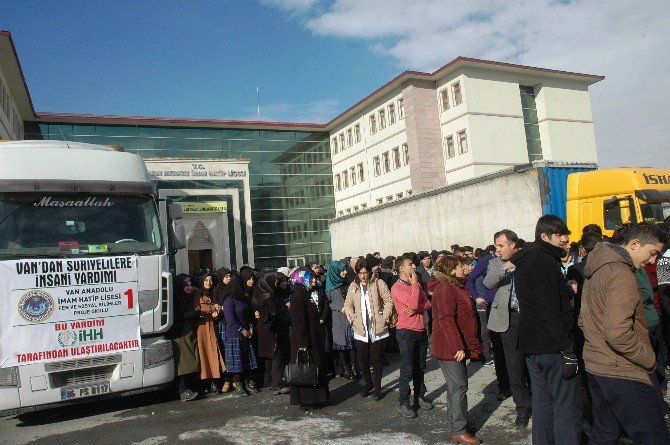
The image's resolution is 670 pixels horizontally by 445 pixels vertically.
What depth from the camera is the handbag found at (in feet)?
22.5

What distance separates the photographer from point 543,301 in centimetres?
423

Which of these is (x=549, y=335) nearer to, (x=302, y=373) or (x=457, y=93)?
(x=302, y=373)

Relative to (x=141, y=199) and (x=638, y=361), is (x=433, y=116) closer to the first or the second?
(x=141, y=199)

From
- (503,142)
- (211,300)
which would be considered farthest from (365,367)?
(503,142)

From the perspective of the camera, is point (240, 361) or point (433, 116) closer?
point (240, 361)

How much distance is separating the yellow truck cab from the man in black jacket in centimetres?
937

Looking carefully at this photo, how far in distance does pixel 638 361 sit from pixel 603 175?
11.3 metres

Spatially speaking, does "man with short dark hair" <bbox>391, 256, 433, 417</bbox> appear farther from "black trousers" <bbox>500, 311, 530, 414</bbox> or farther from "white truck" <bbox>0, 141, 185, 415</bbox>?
"white truck" <bbox>0, 141, 185, 415</bbox>

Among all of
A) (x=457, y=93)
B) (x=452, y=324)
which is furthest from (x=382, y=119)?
(x=452, y=324)

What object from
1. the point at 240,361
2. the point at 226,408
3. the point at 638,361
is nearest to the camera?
the point at 638,361

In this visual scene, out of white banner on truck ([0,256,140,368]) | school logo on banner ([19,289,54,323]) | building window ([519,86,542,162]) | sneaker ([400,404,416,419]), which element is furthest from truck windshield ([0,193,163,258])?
building window ([519,86,542,162])

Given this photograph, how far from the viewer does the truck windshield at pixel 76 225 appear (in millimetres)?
6918

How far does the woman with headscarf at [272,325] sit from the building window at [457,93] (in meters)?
31.7

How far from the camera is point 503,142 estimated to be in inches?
1483
